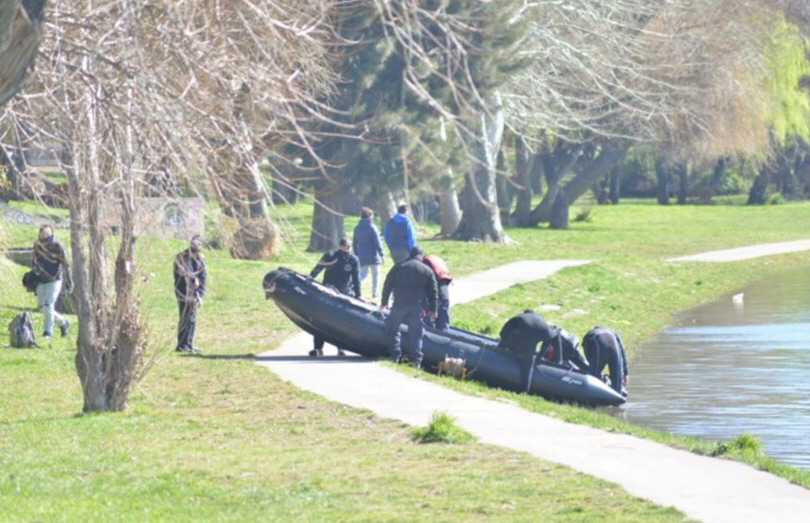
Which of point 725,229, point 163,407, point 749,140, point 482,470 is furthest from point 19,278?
point 725,229

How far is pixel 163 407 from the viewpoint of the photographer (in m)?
17.9

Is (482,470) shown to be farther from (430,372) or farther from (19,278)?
(19,278)

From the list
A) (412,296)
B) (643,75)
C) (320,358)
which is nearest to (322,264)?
(320,358)

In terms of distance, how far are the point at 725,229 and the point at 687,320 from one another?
30701 millimetres

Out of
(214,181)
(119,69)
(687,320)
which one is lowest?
(687,320)

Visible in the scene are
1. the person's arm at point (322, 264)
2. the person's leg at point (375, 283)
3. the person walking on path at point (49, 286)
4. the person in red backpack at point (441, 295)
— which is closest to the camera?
the person in red backpack at point (441, 295)

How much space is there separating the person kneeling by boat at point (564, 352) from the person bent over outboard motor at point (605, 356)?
5.1 inches

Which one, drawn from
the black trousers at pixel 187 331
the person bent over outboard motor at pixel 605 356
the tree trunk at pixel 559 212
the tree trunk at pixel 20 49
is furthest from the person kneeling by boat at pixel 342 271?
the tree trunk at pixel 559 212

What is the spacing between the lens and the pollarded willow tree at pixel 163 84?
10469 mm

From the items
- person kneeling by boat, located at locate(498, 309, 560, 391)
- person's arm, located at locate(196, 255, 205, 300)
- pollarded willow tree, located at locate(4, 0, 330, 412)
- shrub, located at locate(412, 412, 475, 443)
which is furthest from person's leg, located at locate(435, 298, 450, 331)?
pollarded willow tree, located at locate(4, 0, 330, 412)

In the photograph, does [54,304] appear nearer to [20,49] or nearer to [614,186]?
[20,49]

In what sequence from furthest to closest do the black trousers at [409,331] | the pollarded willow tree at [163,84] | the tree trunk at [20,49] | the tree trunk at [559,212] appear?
the tree trunk at [559,212] → the black trousers at [409,331] → the pollarded willow tree at [163,84] → the tree trunk at [20,49]

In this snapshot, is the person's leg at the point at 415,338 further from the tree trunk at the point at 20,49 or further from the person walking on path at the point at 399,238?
the tree trunk at the point at 20,49

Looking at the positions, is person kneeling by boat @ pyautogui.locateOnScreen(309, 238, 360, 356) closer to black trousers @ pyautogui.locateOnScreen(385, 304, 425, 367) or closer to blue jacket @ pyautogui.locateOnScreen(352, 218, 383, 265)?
black trousers @ pyautogui.locateOnScreen(385, 304, 425, 367)
